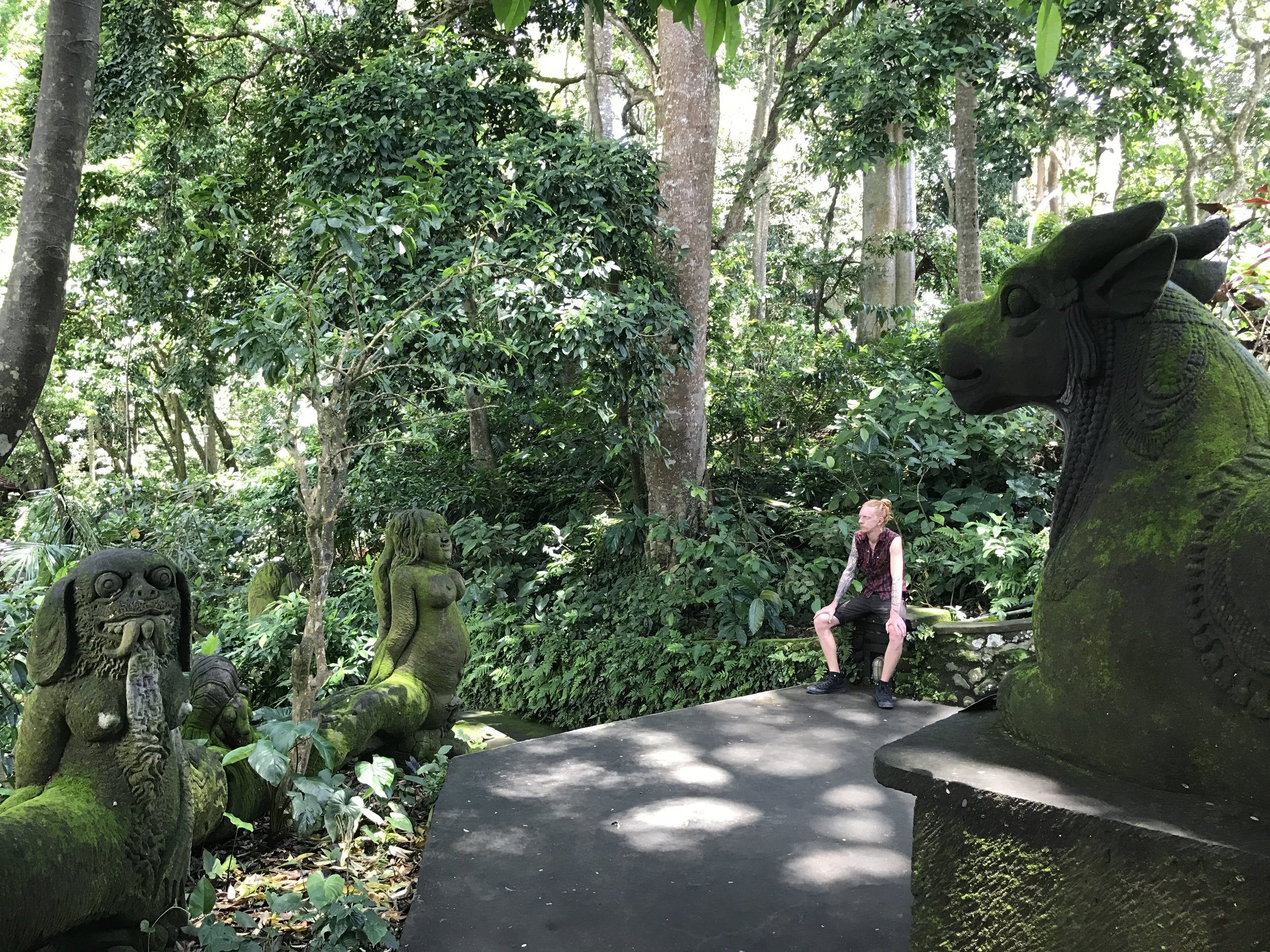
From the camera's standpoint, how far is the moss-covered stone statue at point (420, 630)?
509 centimetres

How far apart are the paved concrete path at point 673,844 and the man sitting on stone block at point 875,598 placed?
0.52 meters

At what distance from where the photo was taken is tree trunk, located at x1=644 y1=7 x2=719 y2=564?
8359 mm

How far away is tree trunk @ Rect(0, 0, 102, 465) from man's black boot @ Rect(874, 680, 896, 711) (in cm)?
458

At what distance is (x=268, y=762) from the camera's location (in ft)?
10.1

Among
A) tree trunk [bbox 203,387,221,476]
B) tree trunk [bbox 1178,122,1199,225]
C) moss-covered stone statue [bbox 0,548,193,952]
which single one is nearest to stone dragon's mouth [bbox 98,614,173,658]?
moss-covered stone statue [bbox 0,548,193,952]

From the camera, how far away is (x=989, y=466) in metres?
8.09

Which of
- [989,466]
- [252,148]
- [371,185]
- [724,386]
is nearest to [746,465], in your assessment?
[724,386]

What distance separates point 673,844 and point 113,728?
1964 millimetres

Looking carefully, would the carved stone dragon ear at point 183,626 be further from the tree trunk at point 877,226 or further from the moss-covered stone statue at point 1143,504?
the tree trunk at point 877,226

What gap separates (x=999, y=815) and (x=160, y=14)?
944 cm

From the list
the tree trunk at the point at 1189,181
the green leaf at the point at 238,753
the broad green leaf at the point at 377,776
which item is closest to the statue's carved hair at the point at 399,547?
the broad green leaf at the point at 377,776

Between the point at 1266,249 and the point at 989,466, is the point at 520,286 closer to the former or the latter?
the point at 989,466

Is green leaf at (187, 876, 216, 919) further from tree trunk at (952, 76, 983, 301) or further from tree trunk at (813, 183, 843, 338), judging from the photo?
tree trunk at (813, 183, 843, 338)

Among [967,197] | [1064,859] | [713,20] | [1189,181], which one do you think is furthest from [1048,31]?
[1189,181]
